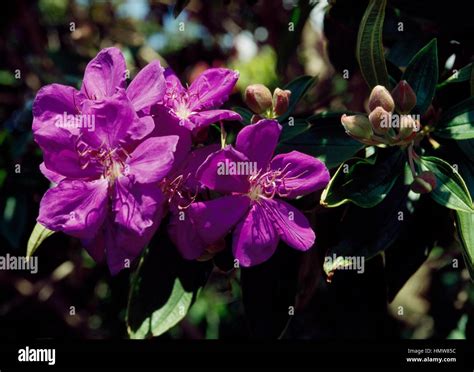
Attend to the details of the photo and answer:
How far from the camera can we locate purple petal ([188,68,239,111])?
1153 mm

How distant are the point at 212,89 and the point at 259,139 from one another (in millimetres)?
158

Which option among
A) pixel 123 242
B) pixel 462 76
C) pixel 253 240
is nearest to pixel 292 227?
pixel 253 240

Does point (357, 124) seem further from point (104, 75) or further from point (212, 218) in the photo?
point (104, 75)

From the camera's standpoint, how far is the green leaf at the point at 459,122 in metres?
1.25

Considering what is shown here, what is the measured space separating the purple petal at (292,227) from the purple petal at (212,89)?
217 millimetres

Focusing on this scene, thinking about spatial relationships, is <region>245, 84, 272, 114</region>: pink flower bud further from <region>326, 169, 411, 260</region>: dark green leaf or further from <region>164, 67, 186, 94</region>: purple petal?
<region>326, 169, 411, 260</region>: dark green leaf

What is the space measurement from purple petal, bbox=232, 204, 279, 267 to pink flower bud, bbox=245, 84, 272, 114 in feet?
0.66

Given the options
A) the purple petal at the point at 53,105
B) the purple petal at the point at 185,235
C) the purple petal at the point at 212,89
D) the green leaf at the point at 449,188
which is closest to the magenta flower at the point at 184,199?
the purple petal at the point at 185,235

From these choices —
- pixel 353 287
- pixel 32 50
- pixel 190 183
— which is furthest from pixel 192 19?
pixel 190 183

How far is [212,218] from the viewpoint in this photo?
3.48 feet

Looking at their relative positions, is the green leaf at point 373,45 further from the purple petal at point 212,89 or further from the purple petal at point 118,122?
the purple petal at point 118,122

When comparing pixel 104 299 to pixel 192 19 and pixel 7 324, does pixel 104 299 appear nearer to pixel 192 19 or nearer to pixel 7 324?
pixel 7 324

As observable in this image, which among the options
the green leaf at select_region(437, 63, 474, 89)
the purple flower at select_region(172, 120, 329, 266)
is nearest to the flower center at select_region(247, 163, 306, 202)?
the purple flower at select_region(172, 120, 329, 266)

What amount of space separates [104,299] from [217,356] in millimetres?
947
